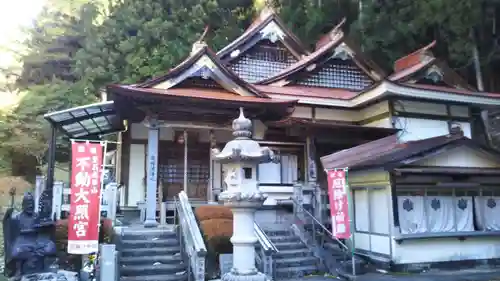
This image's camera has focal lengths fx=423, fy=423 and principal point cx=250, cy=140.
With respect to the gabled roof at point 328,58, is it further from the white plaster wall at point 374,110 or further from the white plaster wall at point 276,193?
the white plaster wall at point 276,193

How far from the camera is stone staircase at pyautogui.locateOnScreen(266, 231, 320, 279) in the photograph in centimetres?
1080

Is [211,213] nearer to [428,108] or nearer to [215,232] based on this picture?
[215,232]

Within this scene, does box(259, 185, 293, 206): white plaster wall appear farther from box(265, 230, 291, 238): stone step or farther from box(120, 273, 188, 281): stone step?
box(120, 273, 188, 281): stone step

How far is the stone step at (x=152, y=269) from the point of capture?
968cm

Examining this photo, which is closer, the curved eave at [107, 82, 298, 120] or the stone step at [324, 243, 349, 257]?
the stone step at [324, 243, 349, 257]

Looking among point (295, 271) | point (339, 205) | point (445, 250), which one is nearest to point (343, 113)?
point (445, 250)

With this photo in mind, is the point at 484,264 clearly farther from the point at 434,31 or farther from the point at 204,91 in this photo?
the point at 434,31

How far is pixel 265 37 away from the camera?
19719mm

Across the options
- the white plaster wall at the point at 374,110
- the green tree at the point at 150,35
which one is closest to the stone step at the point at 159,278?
the white plaster wall at the point at 374,110

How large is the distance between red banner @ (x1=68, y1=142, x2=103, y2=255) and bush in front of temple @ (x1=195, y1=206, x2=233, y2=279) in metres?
2.76

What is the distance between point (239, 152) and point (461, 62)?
61.6 feet

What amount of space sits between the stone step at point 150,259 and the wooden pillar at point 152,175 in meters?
1.99

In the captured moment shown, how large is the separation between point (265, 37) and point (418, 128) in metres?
7.90

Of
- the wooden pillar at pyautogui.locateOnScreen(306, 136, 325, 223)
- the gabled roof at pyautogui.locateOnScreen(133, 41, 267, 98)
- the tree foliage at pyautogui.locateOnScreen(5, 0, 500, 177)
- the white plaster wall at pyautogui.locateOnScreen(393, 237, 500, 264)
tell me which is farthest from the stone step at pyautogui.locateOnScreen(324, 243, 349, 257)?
the tree foliage at pyautogui.locateOnScreen(5, 0, 500, 177)
